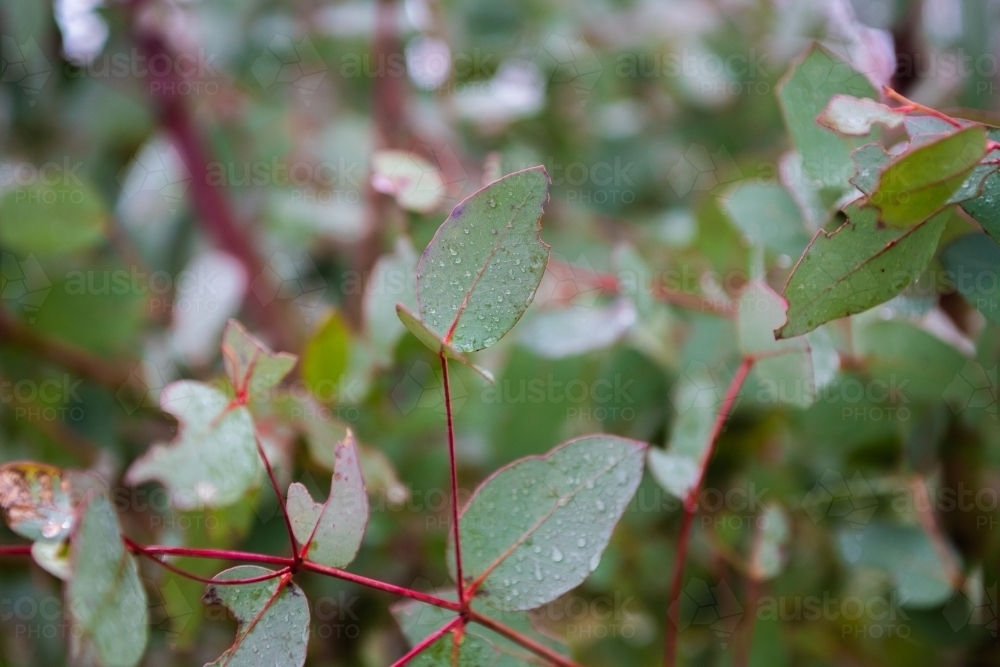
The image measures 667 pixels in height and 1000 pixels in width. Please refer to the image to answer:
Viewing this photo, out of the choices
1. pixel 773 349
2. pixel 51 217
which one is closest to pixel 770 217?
pixel 773 349

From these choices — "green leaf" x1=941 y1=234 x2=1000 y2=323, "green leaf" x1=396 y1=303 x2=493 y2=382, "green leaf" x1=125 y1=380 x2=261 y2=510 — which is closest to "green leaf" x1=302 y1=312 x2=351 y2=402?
"green leaf" x1=125 y1=380 x2=261 y2=510

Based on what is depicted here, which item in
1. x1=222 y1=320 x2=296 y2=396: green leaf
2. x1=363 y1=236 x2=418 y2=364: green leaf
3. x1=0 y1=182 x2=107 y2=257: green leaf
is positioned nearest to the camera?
x1=222 y1=320 x2=296 y2=396: green leaf

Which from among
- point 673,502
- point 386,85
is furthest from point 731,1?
point 673,502

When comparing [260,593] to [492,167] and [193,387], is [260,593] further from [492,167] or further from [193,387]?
[492,167]

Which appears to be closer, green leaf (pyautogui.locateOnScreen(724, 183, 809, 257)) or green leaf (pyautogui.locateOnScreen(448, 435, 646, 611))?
green leaf (pyautogui.locateOnScreen(448, 435, 646, 611))

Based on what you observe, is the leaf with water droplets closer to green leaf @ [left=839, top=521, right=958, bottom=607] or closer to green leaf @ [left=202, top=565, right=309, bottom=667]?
green leaf @ [left=202, top=565, right=309, bottom=667]

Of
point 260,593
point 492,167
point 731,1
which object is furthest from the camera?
point 731,1

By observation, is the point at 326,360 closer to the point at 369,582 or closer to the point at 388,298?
the point at 388,298

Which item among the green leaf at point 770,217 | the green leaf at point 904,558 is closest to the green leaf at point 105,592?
the green leaf at point 770,217
